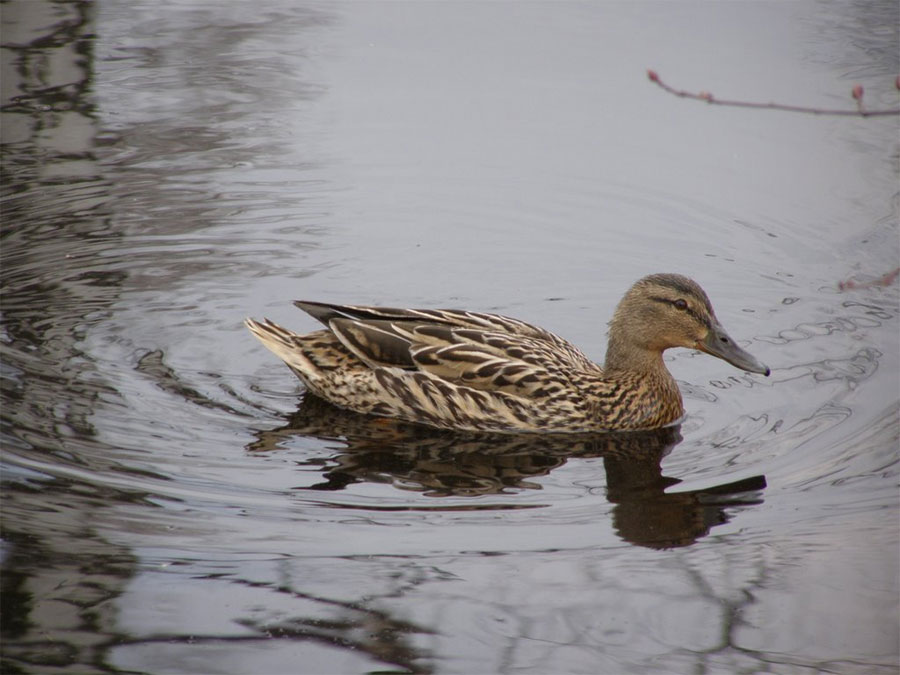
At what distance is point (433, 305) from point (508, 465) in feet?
7.16

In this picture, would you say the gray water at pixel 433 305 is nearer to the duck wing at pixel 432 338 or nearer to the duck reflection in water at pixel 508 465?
the duck reflection in water at pixel 508 465

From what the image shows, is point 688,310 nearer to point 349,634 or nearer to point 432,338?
point 432,338

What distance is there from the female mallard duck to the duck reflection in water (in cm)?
11

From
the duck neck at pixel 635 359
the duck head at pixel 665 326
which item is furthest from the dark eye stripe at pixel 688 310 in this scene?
the duck neck at pixel 635 359

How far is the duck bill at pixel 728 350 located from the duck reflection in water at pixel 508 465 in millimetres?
557

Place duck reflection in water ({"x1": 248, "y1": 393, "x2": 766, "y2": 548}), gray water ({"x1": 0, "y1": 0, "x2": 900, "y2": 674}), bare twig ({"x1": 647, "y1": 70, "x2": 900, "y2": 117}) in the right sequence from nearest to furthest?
bare twig ({"x1": 647, "y1": 70, "x2": 900, "y2": 117}) < gray water ({"x1": 0, "y1": 0, "x2": 900, "y2": 674}) < duck reflection in water ({"x1": 248, "y1": 393, "x2": 766, "y2": 548})

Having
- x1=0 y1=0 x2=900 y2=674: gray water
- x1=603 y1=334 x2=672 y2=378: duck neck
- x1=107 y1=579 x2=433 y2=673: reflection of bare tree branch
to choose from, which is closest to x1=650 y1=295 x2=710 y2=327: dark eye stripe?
x1=603 y1=334 x2=672 y2=378: duck neck

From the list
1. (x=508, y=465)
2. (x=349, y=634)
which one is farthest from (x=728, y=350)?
(x=349, y=634)

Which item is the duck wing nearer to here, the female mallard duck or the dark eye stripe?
the female mallard duck

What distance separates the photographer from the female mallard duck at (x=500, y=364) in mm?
8297

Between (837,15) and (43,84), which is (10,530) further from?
(837,15)

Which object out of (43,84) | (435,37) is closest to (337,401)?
(43,84)

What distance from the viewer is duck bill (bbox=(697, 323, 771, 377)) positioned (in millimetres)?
8141

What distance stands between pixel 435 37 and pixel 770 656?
10279 mm
